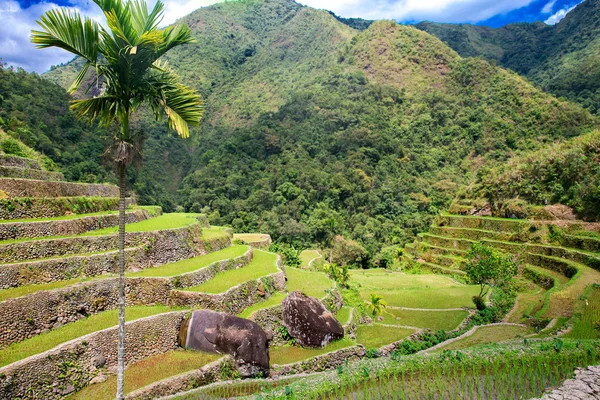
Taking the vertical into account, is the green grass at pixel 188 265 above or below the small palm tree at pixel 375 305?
above

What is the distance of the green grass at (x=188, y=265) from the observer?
13.8 metres

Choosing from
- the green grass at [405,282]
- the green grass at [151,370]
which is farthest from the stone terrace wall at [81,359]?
the green grass at [405,282]

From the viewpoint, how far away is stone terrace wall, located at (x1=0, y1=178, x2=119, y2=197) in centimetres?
1277

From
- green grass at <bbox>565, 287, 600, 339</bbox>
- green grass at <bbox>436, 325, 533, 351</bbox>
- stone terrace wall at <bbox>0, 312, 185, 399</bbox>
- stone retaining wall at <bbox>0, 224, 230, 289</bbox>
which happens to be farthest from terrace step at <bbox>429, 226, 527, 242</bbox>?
stone terrace wall at <bbox>0, 312, 185, 399</bbox>

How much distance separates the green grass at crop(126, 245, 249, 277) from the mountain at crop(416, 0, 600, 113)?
70.8m

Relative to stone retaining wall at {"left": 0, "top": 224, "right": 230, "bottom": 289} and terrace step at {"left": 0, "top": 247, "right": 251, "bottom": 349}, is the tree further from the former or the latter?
stone retaining wall at {"left": 0, "top": 224, "right": 230, "bottom": 289}

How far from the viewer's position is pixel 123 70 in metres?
6.84

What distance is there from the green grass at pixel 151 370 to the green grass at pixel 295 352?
9.10 ft

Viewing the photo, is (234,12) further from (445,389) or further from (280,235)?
(445,389)

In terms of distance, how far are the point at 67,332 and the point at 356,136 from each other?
66258mm

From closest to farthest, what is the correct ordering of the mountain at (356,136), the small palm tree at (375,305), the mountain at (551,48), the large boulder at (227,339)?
the large boulder at (227,339), the small palm tree at (375,305), the mountain at (356,136), the mountain at (551,48)

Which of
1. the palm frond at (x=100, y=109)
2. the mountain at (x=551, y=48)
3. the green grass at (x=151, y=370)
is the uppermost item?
the mountain at (x=551, y=48)

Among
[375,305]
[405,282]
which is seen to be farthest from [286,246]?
[375,305]

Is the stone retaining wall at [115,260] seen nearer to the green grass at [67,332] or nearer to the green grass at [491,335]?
the green grass at [67,332]
